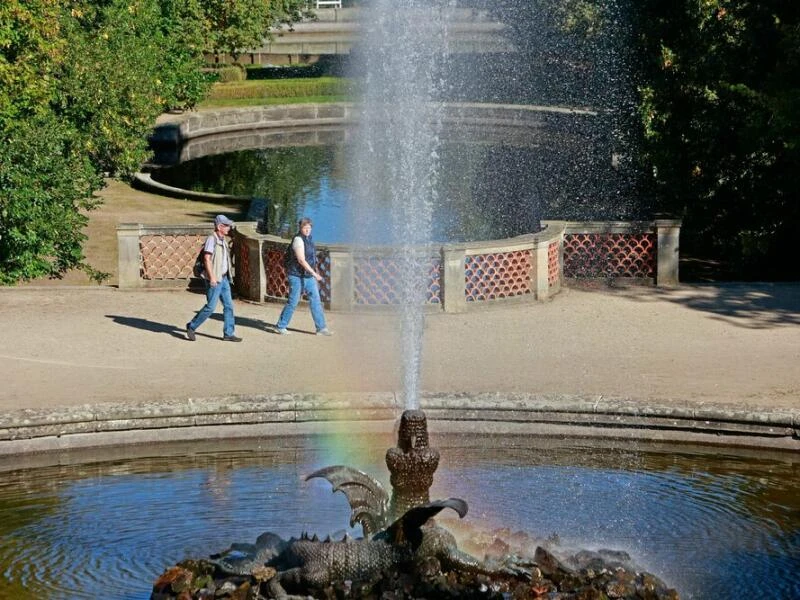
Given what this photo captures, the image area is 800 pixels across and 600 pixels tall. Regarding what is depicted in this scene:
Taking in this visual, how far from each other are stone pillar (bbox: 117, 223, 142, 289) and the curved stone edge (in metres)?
7.30

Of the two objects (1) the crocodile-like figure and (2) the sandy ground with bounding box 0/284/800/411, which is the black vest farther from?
(1) the crocodile-like figure

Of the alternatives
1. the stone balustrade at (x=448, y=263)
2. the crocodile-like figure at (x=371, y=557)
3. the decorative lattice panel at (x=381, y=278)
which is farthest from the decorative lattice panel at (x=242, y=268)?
the crocodile-like figure at (x=371, y=557)

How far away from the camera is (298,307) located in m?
20.3

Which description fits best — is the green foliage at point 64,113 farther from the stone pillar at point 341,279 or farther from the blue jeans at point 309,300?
the blue jeans at point 309,300

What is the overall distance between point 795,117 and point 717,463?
10.7 metres

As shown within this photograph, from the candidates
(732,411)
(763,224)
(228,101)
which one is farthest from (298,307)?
(228,101)

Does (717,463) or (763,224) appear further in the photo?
(763,224)

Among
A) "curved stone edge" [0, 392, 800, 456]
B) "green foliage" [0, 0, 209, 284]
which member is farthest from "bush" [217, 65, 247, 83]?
"curved stone edge" [0, 392, 800, 456]

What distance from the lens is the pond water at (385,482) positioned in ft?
36.7

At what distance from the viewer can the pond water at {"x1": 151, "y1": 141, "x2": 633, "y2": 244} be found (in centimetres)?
3117

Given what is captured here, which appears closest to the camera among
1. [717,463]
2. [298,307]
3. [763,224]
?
[717,463]

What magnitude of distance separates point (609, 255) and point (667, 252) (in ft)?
2.79

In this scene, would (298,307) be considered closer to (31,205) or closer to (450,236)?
(31,205)

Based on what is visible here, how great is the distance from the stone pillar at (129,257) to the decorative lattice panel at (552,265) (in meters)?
6.03
